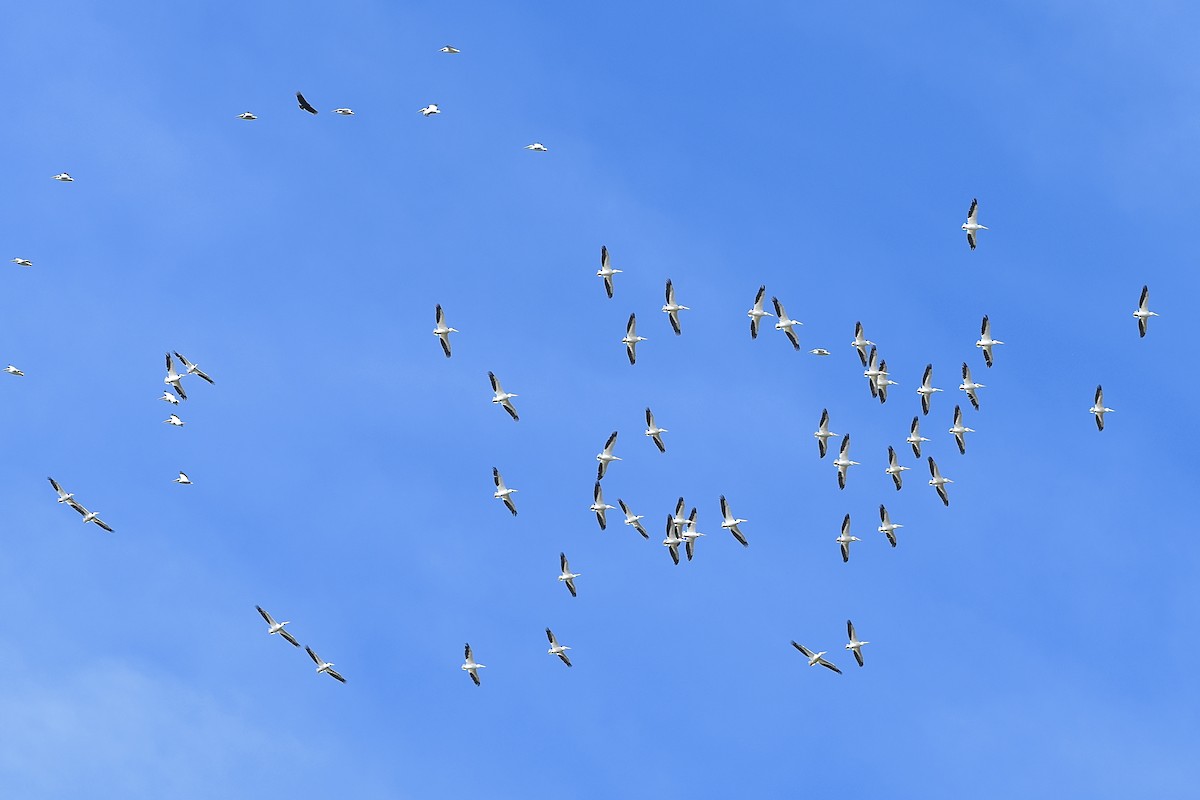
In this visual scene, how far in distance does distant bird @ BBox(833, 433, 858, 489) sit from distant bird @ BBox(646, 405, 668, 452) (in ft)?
34.2

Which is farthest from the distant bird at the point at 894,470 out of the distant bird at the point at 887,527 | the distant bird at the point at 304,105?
the distant bird at the point at 304,105

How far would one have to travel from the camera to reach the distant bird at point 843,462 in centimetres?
11944

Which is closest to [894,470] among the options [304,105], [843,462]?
[843,462]

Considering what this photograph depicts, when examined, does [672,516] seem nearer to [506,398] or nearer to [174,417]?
[506,398]

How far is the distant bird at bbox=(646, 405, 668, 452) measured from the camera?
117 metres

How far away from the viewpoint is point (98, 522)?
116m

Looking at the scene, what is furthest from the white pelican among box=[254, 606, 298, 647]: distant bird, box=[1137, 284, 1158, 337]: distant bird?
box=[254, 606, 298, 647]: distant bird

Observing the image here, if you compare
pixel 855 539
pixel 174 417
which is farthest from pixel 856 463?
pixel 174 417

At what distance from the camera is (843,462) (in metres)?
120

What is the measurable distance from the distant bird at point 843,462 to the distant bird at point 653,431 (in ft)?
34.2

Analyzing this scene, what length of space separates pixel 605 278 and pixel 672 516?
45.1 feet

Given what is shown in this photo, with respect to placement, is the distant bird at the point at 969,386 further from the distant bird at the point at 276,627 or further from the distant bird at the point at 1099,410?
the distant bird at the point at 276,627

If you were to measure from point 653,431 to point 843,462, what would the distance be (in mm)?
11415

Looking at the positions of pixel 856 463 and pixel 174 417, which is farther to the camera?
pixel 856 463
